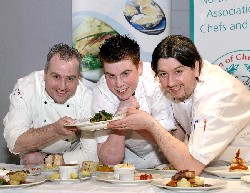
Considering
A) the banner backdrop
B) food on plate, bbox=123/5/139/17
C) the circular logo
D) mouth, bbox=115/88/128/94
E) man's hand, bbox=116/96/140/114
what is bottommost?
man's hand, bbox=116/96/140/114

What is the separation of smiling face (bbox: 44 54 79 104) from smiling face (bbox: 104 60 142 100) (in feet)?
1.17

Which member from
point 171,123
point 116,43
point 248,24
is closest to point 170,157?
point 171,123

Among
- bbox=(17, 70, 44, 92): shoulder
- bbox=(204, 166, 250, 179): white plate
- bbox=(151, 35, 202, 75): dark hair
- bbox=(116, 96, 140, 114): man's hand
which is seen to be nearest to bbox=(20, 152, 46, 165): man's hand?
bbox=(17, 70, 44, 92): shoulder

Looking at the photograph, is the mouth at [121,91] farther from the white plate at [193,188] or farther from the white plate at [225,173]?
the white plate at [193,188]

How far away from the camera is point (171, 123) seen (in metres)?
3.25

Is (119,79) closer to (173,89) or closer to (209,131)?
(173,89)

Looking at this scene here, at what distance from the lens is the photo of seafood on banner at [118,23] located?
4.30 m

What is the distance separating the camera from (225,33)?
4.08 m

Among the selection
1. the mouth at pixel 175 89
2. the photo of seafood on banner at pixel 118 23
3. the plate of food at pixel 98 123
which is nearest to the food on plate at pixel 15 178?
the plate of food at pixel 98 123

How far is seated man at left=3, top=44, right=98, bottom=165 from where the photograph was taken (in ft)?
11.0

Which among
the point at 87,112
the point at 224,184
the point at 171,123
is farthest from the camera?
the point at 87,112

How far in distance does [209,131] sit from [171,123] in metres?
0.54

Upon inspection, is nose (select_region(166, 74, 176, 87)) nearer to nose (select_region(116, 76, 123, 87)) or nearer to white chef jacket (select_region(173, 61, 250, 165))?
white chef jacket (select_region(173, 61, 250, 165))

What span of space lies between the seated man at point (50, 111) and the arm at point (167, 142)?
0.47 metres
